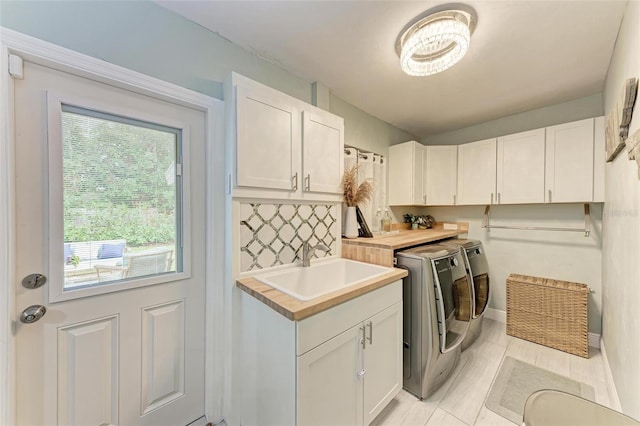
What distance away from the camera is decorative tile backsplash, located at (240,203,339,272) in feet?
4.83

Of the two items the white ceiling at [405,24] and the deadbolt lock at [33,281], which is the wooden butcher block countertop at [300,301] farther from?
the white ceiling at [405,24]

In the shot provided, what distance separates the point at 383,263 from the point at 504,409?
3.95 ft

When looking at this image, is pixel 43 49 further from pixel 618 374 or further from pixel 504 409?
pixel 618 374

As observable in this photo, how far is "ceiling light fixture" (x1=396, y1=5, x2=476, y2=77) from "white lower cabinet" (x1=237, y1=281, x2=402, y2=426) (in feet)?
4.59

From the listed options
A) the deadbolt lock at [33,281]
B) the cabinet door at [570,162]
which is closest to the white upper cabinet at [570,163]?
the cabinet door at [570,162]

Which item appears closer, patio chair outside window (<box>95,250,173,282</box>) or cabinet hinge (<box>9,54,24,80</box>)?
cabinet hinge (<box>9,54,24,80</box>)

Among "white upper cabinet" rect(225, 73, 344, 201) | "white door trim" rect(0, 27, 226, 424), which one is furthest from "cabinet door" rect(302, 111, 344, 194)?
"white door trim" rect(0, 27, 226, 424)

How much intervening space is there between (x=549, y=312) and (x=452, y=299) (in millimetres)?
1339

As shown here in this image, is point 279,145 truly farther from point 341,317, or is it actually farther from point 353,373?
point 353,373

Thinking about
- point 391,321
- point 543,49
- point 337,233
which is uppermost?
point 543,49

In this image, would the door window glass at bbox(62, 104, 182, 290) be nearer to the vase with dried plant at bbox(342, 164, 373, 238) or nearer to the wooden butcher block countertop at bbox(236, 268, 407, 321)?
the wooden butcher block countertop at bbox(236, 268, 407, 321)

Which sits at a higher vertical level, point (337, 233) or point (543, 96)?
point (543, 96)

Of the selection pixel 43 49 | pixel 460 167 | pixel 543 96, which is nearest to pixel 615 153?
pixel 543 96

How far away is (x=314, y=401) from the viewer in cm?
108
